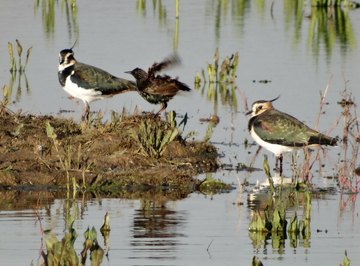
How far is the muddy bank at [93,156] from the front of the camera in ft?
41.7

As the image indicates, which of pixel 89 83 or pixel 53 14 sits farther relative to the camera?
pixel 53 14

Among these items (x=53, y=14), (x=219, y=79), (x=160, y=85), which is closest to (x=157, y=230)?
(x=160, y=85)

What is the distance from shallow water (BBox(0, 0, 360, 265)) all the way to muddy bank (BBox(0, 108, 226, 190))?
1.55 ft

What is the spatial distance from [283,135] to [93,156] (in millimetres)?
2116

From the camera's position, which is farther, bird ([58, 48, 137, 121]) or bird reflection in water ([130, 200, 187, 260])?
bird ([58, 48, 137, 121])

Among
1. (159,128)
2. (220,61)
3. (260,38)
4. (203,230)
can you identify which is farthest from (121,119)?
(260,38)

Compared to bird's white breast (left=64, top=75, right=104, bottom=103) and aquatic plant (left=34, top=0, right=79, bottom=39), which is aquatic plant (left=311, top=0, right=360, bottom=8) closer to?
aquatic plant (left=34, top=0, right=79, bottom=39)

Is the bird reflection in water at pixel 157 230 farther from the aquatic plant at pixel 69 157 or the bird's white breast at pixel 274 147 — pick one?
the bird's white breast at pixel 274 147

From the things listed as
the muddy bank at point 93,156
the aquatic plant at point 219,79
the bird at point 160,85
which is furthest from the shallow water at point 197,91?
the bird at point 160,85

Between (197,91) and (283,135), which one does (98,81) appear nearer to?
(283,135)

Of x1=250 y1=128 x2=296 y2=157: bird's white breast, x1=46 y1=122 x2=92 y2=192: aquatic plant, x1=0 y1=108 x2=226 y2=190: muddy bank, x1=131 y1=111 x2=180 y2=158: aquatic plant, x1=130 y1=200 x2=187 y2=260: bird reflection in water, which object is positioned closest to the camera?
x1=130 y1=200 x2=187 y2=260: bird reflection in water

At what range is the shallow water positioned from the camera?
33.3ft

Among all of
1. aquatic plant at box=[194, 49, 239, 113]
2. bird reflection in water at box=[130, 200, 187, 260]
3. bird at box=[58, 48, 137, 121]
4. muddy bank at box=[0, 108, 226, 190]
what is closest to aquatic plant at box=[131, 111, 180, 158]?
muddy bank at box=[0, 108, 226, 190]

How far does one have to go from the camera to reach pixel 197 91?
63.2 feet
